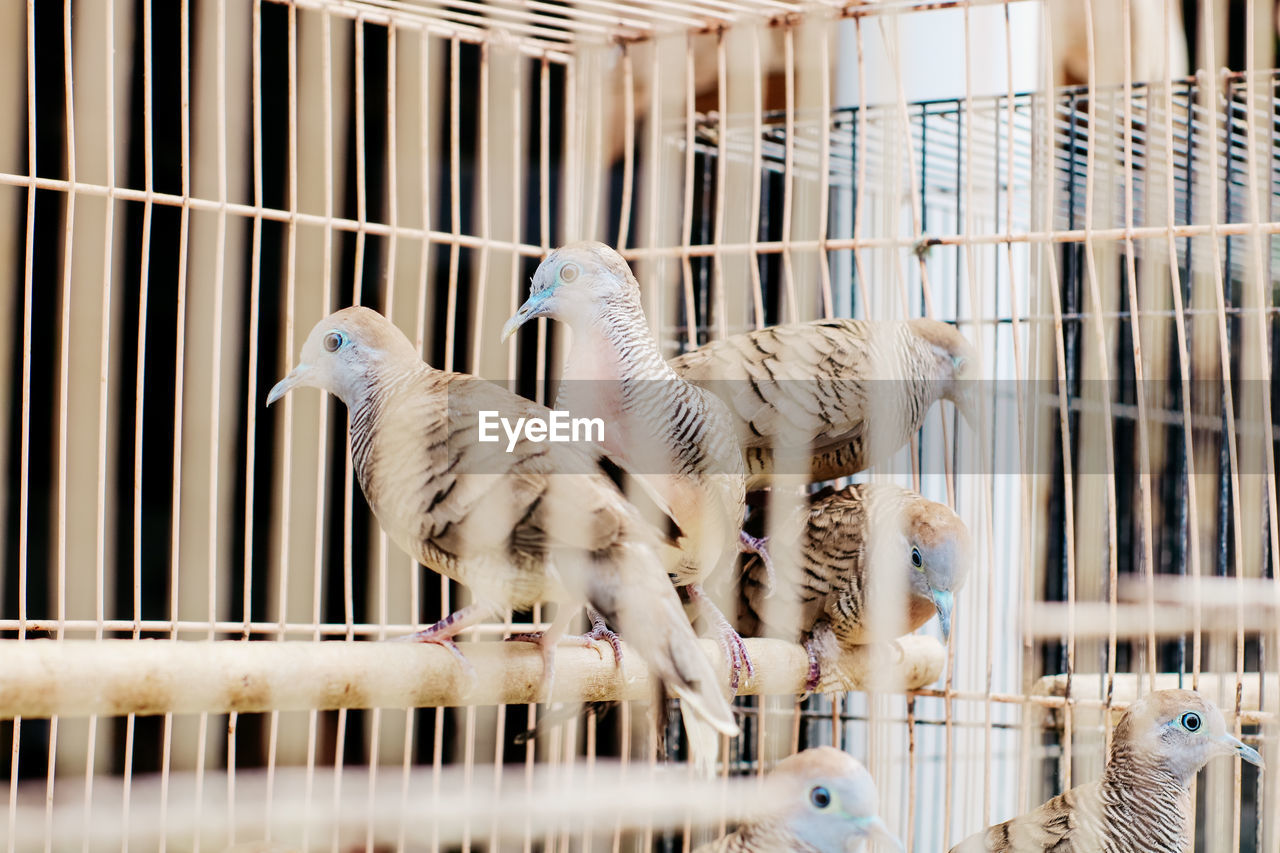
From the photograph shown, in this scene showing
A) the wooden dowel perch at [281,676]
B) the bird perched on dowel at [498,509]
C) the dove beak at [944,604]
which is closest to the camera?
the wooden dowel perch at [281,676]

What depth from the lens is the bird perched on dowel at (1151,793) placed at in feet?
3.60

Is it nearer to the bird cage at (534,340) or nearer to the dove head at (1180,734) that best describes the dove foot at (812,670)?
the bird cage at (534,340)

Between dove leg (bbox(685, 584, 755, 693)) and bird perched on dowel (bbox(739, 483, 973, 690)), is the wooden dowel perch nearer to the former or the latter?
dove leg (bbox(685, 584, 755, 693))

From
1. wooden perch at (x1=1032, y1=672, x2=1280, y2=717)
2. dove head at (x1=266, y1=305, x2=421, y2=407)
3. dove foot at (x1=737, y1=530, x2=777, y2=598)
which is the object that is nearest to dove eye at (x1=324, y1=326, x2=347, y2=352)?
dove head at (x1=266, y1=305, x2=421, y2=407)

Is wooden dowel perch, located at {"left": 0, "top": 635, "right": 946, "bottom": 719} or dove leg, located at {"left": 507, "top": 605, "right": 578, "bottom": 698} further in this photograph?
dove leg, located at {"left": 507, "top": 605, "right": 578, "bottom": 698}

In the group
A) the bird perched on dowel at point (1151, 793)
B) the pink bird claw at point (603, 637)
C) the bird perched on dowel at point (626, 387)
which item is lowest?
the bird perched on dowel at point (1151, 793)

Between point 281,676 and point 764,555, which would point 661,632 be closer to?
point 281,676

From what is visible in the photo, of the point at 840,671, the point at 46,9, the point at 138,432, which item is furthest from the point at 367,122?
the point at 840,671

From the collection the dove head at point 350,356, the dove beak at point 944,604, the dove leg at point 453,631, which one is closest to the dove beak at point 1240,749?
the dove beak at point 944,604

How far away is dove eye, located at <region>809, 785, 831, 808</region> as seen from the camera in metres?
0.92

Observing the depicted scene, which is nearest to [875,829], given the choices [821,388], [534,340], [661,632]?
[661,632]

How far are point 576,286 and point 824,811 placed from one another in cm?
49

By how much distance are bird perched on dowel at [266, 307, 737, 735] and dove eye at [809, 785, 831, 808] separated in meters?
0.15

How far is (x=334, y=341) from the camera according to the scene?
1.08m
